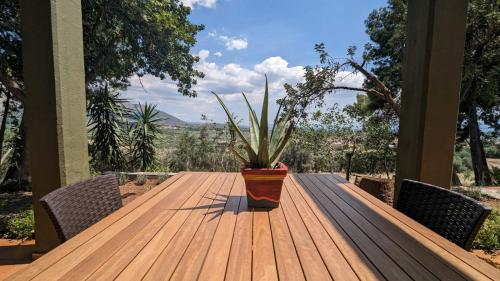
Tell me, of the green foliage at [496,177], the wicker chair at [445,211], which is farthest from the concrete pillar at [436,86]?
the green foliage at [496,177]

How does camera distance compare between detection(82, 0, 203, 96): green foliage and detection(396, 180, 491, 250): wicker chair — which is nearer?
detection(396, 180, 491, 250): wicker chair

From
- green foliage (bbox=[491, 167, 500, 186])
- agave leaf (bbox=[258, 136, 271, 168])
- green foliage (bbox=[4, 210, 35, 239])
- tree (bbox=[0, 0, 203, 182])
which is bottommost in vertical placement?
green foliage (bbox=[491, 167, 500, 186])

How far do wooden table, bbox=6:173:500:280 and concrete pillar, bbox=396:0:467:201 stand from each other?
698 mm

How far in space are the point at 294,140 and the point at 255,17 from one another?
251cm

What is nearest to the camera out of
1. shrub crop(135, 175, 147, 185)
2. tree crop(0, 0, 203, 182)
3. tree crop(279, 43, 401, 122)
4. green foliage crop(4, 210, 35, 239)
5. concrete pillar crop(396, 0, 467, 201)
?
concrete pillar crop(396, 0, 467, 201)

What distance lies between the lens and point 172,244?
3.44 ft

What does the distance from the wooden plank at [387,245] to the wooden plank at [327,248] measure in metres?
0.17

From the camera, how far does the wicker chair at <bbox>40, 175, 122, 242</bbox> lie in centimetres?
110

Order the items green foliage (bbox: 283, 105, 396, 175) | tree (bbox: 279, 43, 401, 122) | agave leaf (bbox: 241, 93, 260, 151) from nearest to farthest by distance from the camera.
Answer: agave leaf (bbox: 241, 93, 260, 151) → tree (bbox: 279, 43, 401, 122) → green foliage (bbox: 283, 105, 396, 175)

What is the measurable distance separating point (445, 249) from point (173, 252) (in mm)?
975

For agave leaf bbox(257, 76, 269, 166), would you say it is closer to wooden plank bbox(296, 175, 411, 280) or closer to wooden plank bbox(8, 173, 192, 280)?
wooden plank bbox(296, 175, 411, 280)

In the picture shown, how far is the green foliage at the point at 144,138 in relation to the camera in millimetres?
5422

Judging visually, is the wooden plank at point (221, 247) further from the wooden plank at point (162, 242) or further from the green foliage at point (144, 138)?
the green foliage at point (144, 138)

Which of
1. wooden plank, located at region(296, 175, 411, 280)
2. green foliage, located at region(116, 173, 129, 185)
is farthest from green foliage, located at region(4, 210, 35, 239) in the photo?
wooden plank, located at region(296, 175, 411, 280)
